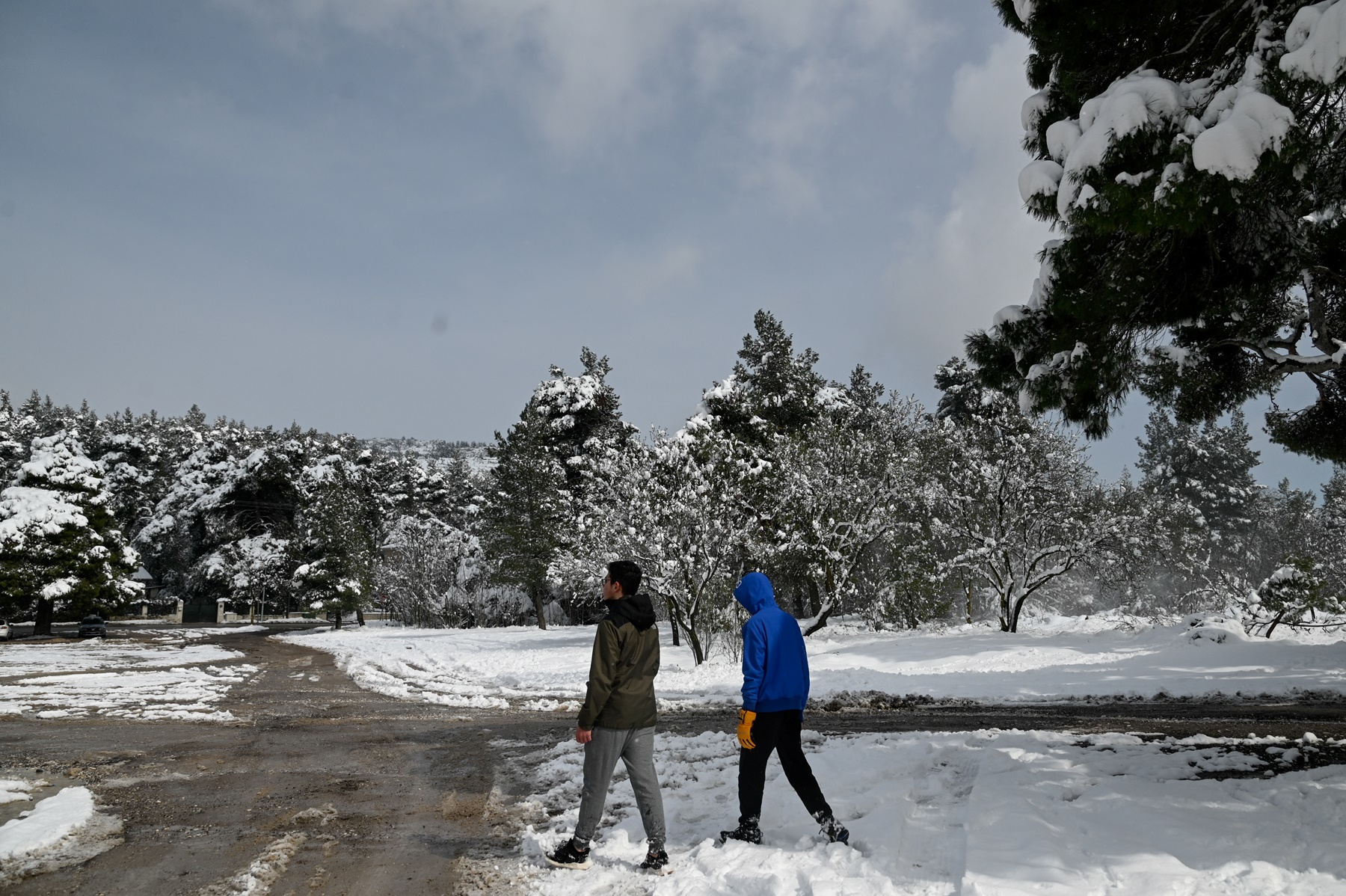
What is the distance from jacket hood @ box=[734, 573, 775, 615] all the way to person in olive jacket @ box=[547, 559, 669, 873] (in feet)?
2.09

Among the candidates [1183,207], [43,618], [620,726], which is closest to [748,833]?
[620,726]

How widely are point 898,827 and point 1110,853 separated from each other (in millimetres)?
1286

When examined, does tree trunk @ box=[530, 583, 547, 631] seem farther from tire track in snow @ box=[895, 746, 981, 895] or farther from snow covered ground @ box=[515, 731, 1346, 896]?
tire track in snow @ box=[895, 746, 981, 895]

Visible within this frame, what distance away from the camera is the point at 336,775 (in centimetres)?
745

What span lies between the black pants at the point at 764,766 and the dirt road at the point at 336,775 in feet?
5.16

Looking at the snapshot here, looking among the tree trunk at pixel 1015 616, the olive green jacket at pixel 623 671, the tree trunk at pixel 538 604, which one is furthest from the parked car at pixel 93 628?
the olive green jacket at pixel 623 671

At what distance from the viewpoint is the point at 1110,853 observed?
13.8ft

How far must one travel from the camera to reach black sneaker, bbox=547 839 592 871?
15.4 feet

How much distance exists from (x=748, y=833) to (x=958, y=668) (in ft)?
42.9

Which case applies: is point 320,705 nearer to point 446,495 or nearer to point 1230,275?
point 1230,275

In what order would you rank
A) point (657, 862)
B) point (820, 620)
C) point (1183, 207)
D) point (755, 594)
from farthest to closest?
point (820, 620) < point (755, 594) < point (657, 862) < point (1183, 207)

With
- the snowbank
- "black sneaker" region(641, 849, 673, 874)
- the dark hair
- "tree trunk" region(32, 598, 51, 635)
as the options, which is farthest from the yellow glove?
"tree trunk" region(32, 598, 51, 635)

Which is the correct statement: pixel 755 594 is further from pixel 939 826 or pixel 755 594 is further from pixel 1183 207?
pixel 1183 207

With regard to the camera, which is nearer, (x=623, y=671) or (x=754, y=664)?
(x=623, y=671)
